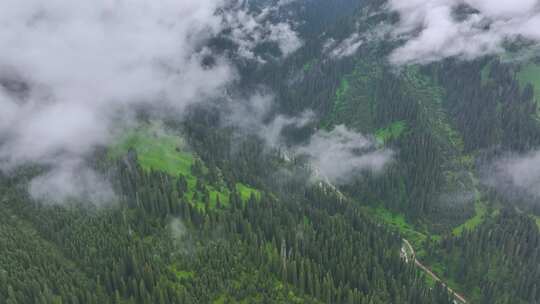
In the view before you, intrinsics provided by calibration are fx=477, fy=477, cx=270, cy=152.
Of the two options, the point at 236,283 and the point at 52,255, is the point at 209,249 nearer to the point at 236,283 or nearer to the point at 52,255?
the point at 236,283

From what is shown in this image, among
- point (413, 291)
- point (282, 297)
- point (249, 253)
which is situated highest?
point (249, 253)

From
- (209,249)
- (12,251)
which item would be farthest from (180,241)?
(12,251)

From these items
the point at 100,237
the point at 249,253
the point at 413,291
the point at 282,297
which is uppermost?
the point at 100,237

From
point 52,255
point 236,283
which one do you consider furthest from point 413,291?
point 52,255

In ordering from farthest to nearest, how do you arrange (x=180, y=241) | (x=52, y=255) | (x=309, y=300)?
(x=180, y=241) → (x=52, y=255) → (x=309, y=300)

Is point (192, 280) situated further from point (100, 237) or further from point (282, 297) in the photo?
point (100, 237)

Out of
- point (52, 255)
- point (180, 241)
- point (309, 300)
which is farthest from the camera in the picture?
point (180, 241)

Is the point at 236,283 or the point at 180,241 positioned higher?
the point at 180,241

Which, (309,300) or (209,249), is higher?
(209,249)

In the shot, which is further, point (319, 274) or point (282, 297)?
point (319, 274)

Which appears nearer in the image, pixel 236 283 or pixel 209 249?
pixel 236 283
